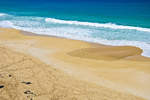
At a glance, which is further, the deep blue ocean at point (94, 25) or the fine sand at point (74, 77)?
the deep blue ocean at point (94, 25)

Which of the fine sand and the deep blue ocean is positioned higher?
the deep blue ocean

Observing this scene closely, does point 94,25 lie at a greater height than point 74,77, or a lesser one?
greater

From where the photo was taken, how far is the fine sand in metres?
5.05

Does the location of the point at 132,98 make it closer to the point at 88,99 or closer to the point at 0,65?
the point at 88,99

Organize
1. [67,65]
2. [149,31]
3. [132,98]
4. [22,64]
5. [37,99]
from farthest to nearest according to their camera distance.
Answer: [149,31] → [67,65] → [22,64] → [132,98] → [37,99]

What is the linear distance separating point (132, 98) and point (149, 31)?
50.8 feet

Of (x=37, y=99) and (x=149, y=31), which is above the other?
(x=149, y=31)

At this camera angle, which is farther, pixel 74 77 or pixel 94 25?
pixel 94 25

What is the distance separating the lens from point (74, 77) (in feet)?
22.0

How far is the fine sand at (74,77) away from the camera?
505 cm

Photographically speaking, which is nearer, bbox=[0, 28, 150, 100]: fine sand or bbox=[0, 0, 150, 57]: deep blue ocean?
bbox=[0, 28, 150, 100]: fine sand

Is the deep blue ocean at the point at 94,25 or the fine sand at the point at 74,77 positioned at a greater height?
the deep blue ocean at the point at 94,25

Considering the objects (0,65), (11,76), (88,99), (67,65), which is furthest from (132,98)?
(0,65)

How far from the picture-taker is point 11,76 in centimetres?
589
